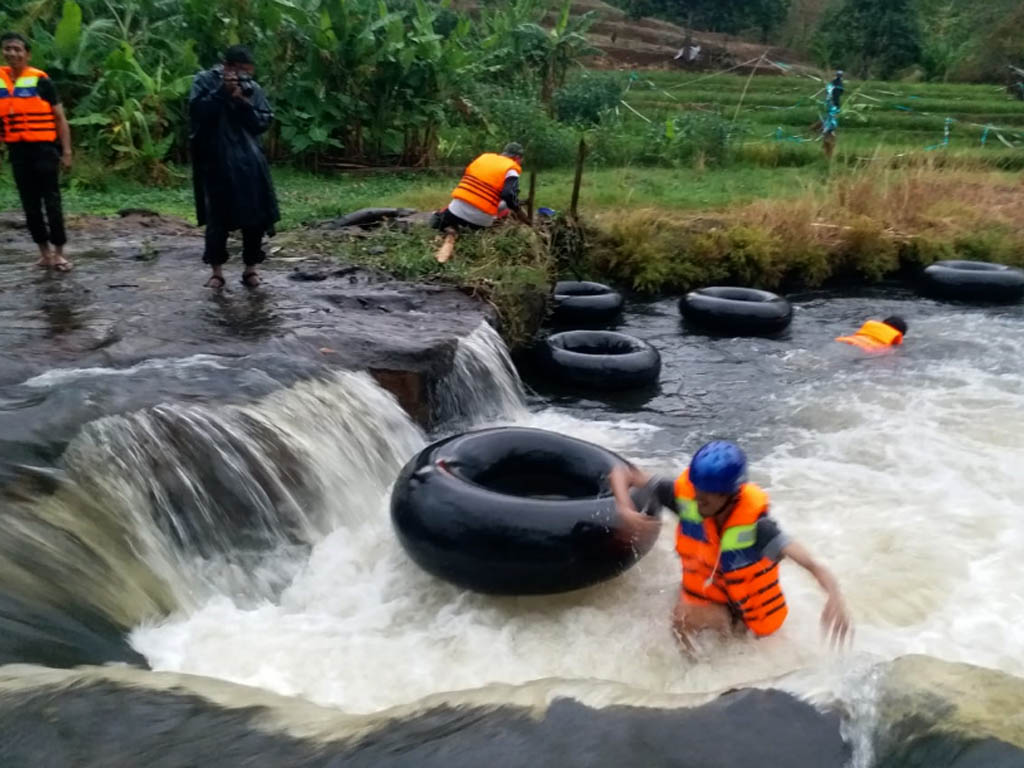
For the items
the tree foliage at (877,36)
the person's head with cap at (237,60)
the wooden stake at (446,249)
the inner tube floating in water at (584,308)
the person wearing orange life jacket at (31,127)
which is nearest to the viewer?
the person's head with cap at (237,60)

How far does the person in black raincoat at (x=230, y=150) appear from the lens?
6.87m

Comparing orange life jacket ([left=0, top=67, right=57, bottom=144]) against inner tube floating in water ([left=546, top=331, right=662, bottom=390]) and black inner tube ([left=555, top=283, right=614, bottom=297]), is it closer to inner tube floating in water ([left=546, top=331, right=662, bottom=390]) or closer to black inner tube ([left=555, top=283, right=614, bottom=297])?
inner tube floating in water ([left=546, top=331, right=662, bottom=390])

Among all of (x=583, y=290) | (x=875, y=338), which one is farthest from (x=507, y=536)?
(x=875, y=338)

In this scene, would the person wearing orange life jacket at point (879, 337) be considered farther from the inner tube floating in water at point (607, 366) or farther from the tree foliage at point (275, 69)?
the tree foliage at point (275, 69)

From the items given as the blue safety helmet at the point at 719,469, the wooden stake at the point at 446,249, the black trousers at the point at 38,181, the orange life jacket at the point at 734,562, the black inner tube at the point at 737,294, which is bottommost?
the black inner tube at the point at 737,294

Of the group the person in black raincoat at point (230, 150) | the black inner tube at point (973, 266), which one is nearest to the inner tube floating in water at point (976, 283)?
the black inner tube at point (973, 266)

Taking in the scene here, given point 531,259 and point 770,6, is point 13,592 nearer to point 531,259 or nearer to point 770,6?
point 531,259

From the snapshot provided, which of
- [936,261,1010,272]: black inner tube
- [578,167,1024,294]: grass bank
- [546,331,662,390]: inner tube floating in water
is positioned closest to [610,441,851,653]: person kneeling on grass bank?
[546,331,662,390]: inner tube floating in water

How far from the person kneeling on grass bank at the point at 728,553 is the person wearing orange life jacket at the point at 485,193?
5.87 metres

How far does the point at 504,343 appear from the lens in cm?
877

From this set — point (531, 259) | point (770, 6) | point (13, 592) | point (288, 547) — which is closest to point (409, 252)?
point (531, 259)

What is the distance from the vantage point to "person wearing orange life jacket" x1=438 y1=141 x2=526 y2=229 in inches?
394

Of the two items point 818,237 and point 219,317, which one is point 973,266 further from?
point 219,317

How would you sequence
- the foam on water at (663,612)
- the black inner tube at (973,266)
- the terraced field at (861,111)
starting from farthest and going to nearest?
1. the terraced field at (861,111)
2. the black inner tube at (973,266)
3. the foam on water at (663,612)
